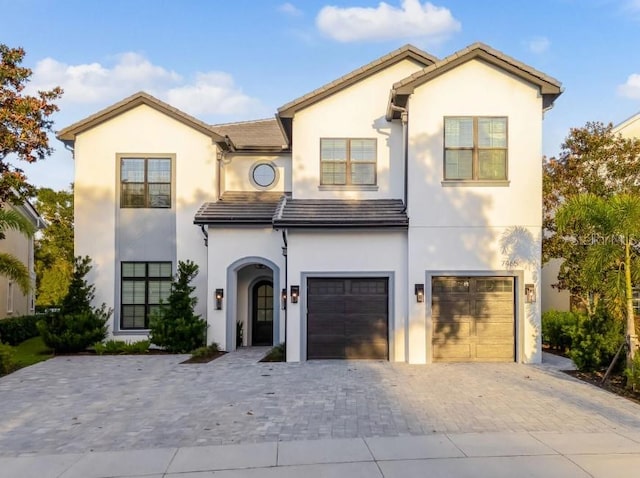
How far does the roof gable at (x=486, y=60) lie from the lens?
12336mm

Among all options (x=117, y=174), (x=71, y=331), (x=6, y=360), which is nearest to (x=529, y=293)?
(x=117, y=174)

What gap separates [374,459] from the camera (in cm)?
584

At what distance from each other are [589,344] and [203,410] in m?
7.95

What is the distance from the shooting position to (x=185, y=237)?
15.5m

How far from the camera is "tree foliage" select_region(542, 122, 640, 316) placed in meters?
14.5

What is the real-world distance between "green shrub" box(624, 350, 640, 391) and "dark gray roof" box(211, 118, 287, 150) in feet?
35.4

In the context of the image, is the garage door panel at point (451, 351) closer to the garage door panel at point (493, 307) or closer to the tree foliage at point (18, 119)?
the garage door panel at point (493, 307)

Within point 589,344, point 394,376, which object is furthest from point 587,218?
point 394,376

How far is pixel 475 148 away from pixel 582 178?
4673mm

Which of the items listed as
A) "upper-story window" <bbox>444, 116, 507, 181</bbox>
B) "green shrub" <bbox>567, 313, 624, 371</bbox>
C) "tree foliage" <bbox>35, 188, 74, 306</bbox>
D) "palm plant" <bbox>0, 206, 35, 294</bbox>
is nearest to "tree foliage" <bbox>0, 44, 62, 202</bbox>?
"palm plant" <bbox>0, 206, 35, 294</bbox>

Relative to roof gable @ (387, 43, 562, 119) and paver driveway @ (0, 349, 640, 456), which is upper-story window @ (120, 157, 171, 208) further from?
roof gable @ (387, 43, 562, 119)

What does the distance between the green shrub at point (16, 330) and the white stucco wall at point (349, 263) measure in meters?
11.5

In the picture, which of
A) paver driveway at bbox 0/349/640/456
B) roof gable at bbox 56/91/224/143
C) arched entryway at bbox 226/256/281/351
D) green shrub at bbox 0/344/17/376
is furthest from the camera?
roof gable at bbox 56/91/224/143

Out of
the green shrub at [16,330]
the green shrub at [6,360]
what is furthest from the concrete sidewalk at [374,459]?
the green shrub at [16,330]
